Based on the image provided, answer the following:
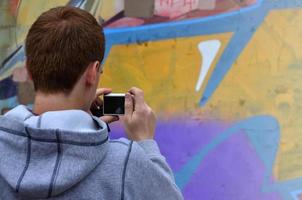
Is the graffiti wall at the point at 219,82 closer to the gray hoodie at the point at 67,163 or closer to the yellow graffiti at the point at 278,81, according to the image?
the yellow graffiti at the point at 278,81

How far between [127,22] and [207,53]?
1.69 ft

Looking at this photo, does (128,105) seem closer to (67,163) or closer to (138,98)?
(138,98)

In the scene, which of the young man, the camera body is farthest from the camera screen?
the young man

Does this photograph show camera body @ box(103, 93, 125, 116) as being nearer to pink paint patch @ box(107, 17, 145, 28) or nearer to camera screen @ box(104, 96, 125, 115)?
camera screen @ box(104, 96, 125, 115)

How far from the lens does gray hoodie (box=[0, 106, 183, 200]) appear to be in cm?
119

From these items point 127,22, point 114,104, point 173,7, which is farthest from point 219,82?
point 114,104

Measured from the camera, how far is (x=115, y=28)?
287 cm

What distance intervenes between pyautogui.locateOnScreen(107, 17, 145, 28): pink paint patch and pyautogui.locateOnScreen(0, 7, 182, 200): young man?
5.13 feet

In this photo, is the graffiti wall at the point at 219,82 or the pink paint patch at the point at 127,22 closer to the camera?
the graffiti wall at the point at 219,82

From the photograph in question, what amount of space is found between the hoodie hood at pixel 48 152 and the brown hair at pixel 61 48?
0.29 feet

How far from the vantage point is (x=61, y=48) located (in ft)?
4.01

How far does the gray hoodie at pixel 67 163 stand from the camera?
1.19 meters

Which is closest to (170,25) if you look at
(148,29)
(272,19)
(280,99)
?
(148,29)

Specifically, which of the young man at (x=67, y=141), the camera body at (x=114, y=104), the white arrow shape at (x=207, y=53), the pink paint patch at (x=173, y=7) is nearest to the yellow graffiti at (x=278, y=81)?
the white arrow shape at (x=207, y=53)
